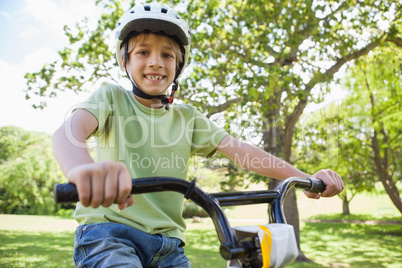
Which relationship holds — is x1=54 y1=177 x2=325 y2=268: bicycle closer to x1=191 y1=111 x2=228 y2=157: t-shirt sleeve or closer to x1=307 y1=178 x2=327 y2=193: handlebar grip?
x1=307 y1=178 x2=327 y2=193: handlebar grip

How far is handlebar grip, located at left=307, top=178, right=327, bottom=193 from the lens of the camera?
1879 mm

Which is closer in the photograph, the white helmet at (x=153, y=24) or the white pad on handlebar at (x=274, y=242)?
the white pad on handlebar at (x=274, y=242)

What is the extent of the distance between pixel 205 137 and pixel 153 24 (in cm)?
85

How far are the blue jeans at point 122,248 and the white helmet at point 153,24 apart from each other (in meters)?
1.36

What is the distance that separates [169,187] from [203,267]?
314 inches

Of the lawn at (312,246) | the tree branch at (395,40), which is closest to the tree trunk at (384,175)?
the lawn at (312,246)

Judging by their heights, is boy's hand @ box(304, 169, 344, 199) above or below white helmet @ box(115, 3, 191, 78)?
below

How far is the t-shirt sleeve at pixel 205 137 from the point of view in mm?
2389

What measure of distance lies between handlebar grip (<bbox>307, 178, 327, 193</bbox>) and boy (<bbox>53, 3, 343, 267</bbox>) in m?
0.03

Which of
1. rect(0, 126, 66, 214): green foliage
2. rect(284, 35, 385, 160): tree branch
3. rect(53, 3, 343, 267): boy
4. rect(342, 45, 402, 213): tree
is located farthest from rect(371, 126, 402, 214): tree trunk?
rect(0, 126, 66, 214): green foliage

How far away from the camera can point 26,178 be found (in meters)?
23.8

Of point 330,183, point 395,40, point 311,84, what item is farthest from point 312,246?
point 330,183

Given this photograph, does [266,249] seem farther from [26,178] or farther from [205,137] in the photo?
[26,178]

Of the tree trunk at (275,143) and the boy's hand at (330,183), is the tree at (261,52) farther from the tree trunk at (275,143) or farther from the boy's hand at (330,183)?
the boy's hand at (330,183)
